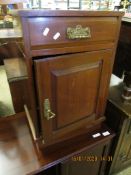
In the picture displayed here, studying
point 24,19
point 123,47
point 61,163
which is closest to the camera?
point 24,19

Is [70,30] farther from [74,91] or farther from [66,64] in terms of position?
[74,91]

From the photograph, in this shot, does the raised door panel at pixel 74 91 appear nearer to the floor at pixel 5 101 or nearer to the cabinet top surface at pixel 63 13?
the cabinet top surface at pixel 63 13

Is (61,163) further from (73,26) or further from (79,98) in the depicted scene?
(73,26)

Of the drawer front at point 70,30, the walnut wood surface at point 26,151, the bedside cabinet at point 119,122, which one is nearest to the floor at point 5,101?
the walnut wood surface at point 26,151

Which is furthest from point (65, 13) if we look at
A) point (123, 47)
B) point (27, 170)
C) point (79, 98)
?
point (27, 170)

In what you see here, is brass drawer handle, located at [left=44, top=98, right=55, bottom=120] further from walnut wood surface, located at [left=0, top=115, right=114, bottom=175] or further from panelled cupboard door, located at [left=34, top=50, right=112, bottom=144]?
walnut wood surface, located at [left=0, top=115, right=114, bottom=175]

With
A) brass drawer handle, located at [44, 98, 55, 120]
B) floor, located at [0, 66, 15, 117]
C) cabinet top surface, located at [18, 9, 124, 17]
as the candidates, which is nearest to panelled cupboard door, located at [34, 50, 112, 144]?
brass drawer handle, located at [44, 98, 55, 120]

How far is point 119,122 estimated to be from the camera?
3.17ft

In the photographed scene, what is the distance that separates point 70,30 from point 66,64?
127mm

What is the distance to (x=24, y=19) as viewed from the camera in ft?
1.61

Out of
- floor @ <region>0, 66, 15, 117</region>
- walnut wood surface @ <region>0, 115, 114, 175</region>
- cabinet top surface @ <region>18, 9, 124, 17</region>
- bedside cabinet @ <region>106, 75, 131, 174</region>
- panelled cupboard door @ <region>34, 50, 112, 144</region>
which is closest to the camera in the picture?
cabinet top surface @ <region>18, 9, 124, 17</region>

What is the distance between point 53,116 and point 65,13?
417mm

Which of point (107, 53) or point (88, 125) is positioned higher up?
point (107, 53)

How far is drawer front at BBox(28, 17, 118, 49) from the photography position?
523mm
